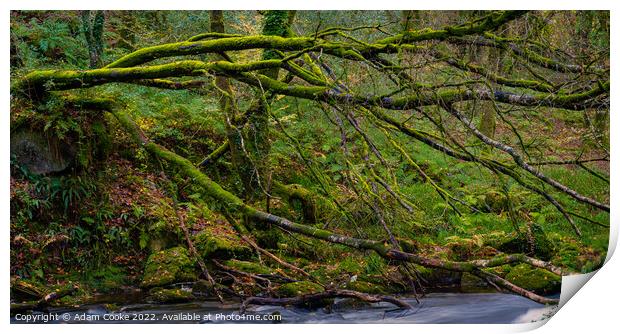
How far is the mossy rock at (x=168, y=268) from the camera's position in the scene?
640cm

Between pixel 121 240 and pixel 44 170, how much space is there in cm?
110

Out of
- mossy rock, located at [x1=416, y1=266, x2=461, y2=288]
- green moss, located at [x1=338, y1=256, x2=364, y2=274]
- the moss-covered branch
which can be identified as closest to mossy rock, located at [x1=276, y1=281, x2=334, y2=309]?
the moss-covered branch

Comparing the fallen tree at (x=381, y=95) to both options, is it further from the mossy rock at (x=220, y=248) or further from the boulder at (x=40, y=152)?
the mossy rock at (x=220, y=248)

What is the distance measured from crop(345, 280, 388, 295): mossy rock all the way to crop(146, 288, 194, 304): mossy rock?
1.65 meters

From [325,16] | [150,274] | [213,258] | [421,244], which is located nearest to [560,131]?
[421,244]

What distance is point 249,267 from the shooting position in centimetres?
662

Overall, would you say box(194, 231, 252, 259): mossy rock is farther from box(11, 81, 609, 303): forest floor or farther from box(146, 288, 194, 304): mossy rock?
box(146, 288, 194, 304): mossy rock

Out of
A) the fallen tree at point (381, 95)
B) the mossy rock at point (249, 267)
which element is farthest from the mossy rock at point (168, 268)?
the fallen tree at point (381, 95)

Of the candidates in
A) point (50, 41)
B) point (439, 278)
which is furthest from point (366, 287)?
point (50, 41)

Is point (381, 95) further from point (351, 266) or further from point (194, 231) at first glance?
point (194, 231)

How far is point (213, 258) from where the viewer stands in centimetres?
689

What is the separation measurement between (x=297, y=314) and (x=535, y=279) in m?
2.69

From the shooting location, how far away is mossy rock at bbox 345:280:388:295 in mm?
6539

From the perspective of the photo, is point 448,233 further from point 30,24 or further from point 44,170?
point 30,24
